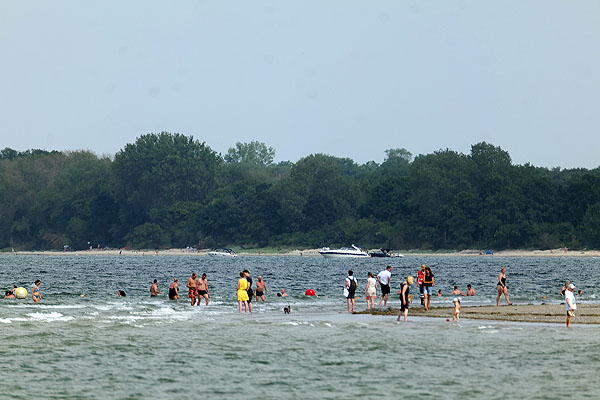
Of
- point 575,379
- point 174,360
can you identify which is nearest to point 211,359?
point 174,360

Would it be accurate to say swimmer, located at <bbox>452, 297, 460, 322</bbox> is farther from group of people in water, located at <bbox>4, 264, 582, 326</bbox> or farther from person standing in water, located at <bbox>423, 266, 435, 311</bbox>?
person standing in water, located at <bbox>423, 266, 435, 311</bbox>

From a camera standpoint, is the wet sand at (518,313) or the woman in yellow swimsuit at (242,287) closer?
the wet sand at (518,313)

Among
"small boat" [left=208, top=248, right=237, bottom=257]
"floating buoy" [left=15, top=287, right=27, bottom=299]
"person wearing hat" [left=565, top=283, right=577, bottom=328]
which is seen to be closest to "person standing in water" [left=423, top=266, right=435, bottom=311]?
"person wearing hat" [left=565, top=283, right=577, bottom=328]

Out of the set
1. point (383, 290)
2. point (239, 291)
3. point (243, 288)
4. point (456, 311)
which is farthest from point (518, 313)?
point (239, 291)

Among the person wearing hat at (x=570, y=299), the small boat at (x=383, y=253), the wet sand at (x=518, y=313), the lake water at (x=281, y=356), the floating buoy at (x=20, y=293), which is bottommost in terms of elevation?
the lake water at (x=281, y=356)

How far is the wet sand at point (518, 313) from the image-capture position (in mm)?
43094

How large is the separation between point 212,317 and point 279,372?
57.4 ft

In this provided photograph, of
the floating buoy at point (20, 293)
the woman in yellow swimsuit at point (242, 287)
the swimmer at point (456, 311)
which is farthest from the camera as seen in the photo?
the floating buoy at point (20, 293)

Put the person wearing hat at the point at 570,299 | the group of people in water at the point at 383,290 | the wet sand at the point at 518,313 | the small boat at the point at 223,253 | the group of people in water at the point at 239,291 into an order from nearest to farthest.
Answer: the person wearing hat at the point at 570,299, the group of people in water at the point at 383,290, the wet sand at the point at 518,313, the group of people in water at the point at 239,291, the small boat at the point at 223,253

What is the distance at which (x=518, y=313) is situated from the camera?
46031 millimetres

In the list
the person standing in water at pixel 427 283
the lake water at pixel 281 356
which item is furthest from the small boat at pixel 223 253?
the person standing in water at pixel 427 283

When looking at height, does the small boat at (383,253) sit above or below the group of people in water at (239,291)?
above

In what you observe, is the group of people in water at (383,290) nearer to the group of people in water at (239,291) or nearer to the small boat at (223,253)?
the group of people in water at (239,291)

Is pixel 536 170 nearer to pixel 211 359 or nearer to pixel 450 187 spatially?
pixel 450 187
